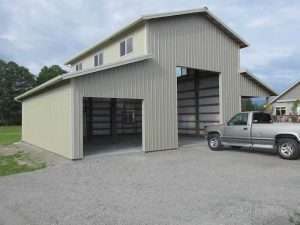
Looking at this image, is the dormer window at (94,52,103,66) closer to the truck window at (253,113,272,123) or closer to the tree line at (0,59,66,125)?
the truck window at (253,113,272,123)

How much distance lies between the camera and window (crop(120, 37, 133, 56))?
13.8 metres

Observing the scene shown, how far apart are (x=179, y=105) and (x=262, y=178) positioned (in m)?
14.2

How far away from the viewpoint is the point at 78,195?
5.98 meters

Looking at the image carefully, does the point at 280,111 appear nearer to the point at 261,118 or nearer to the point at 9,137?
the point at 261,118

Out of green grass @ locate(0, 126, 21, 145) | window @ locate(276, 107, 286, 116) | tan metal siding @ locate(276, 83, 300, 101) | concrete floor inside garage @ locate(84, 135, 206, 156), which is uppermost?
tan metal siding @ locate(276, 83, 300, 101)

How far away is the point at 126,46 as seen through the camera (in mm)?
14258

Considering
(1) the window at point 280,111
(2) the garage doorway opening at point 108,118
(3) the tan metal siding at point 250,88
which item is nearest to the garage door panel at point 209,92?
(3) the tan metal siding at point 250,88

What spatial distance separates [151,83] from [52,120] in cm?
507

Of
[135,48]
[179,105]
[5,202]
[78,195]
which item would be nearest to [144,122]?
[135,48]

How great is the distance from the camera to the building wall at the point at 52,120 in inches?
414

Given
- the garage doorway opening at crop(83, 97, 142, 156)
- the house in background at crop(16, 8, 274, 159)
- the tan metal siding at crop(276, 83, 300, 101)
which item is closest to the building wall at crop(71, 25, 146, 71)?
the house in background at crop(16, 8, 274, 159)

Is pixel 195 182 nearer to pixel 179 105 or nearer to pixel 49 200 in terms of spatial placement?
pixel 49 200

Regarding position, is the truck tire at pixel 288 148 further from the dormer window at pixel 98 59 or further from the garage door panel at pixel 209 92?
the dormer window at pixel 98 59

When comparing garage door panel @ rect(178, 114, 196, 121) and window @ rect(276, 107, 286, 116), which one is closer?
garage door panel @ rect(178, 114, 196, 121)
